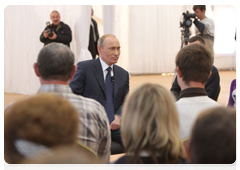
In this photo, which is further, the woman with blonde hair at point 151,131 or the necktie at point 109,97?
the necktie at point 109,97

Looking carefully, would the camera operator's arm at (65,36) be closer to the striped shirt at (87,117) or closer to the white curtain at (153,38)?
the striped shirt at (87,117)

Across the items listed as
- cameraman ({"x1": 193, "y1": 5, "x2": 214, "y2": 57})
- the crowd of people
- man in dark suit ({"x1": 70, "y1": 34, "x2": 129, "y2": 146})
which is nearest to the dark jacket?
cameraman ({"x1": 193, "y1": 5, "x2": 214, "y2": 57})

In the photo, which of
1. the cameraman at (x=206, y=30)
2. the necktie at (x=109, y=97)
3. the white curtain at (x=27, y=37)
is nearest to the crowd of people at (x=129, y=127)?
the necktie at (x=109, y=97)

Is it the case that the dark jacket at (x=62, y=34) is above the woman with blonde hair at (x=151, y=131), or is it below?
above

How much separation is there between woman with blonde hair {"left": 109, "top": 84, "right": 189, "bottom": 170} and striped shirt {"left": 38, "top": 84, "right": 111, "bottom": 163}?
0.33 m

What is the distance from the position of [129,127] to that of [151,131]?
0.07 m

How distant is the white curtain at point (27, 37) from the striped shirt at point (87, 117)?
3851 mm

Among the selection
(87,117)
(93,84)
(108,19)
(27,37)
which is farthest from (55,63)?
(27,37)

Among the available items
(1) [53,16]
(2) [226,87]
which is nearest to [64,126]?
(1) [53,16]

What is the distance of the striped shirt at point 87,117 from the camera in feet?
4.52

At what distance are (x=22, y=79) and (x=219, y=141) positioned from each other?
549 centimetres

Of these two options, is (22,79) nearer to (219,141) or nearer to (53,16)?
(53,16)

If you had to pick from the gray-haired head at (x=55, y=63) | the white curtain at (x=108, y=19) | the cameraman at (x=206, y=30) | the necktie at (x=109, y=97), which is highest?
the white curtain at (x=108, y=19)

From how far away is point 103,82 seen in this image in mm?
2502
